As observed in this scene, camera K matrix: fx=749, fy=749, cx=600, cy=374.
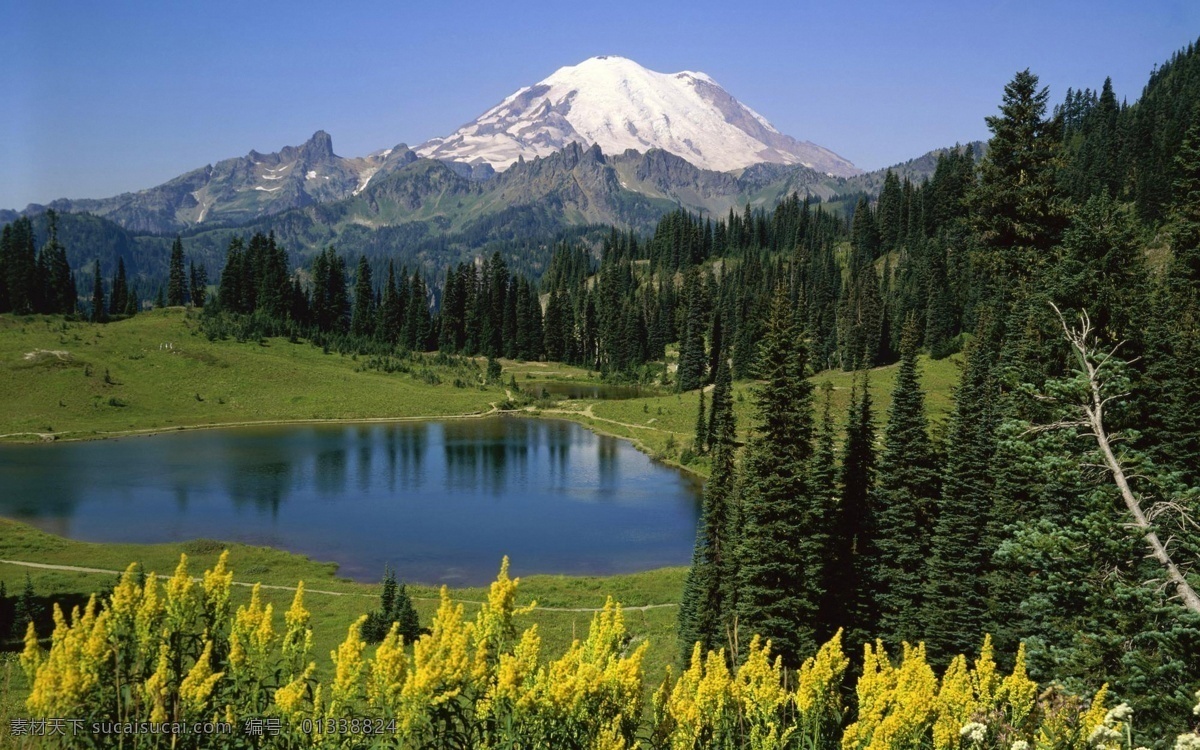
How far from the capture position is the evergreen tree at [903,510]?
1238 inches

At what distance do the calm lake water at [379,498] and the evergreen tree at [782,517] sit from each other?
22528mm

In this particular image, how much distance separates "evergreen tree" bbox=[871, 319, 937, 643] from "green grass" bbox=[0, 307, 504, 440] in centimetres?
8480

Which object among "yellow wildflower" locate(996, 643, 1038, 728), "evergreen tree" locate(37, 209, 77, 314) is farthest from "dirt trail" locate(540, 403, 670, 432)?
"yellow wildflower" locate(996, 643, 1038, 728)

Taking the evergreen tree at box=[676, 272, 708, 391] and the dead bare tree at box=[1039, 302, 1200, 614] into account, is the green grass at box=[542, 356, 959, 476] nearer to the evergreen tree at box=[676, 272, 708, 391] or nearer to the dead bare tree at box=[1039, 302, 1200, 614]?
the evergreen tree at box=[676, 272, 708, 391]

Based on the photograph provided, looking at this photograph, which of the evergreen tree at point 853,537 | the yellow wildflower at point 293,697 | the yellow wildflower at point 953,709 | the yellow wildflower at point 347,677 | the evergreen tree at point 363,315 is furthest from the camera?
the evergreen tree at point 363,315

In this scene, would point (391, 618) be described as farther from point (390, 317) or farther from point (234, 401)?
point (390, 317)

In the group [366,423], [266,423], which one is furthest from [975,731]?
[266,423]

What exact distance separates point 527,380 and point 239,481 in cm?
7705

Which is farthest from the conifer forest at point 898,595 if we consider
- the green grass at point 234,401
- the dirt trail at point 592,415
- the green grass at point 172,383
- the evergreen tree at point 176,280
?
the evergreen tree at point 176,280

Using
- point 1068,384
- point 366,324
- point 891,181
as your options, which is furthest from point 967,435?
point 891,181

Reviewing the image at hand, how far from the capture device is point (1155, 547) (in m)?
10.9

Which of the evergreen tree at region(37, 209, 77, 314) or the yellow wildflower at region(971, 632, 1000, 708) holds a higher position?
the evergreen tree at region(37, 209, 77, 314)

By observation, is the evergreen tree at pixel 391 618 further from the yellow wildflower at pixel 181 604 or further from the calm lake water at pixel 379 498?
the yellow wildflower at pixel 181 604

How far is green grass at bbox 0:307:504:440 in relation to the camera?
297 ft
